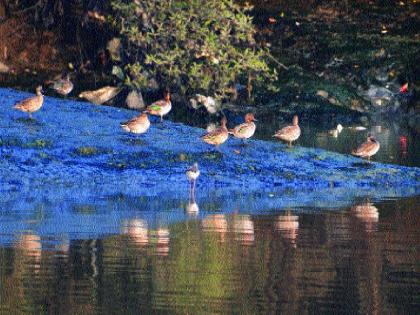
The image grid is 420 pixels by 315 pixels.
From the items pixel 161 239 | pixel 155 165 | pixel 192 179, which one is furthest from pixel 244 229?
pixel 155 165

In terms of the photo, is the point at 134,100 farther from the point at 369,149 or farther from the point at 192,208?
the point at 192,208

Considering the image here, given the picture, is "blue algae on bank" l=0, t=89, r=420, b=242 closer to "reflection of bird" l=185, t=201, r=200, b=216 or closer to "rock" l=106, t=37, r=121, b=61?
"reflection of bird" l=185, t=201, r=200, b=216

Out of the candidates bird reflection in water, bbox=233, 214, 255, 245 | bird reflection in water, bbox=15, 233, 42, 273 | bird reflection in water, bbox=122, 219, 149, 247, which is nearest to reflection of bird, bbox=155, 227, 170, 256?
bird reflection in water, bbox=122, 219, 149, 247

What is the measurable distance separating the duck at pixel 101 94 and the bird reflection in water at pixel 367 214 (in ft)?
56.8

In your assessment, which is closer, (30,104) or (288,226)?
(288,226)

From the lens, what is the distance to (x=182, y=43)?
38.4 m

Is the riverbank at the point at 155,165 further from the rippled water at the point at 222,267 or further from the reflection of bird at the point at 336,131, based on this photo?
the reflection of bird at the point at 336,131

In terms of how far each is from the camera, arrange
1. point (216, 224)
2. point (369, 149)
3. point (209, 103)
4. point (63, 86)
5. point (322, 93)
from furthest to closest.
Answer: point (322, 93), point (209, 103), point (63, 86), point (369, 149), point (216, 224)

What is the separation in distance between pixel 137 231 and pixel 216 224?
1.45 m

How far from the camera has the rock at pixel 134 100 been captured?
37.8 metres

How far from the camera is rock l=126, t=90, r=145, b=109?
124ft

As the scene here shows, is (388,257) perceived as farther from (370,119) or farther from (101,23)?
(370,119)

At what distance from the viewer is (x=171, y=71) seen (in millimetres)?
37875

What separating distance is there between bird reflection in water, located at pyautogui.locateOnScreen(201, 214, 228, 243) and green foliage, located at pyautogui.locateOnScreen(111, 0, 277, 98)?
58.9 ft
